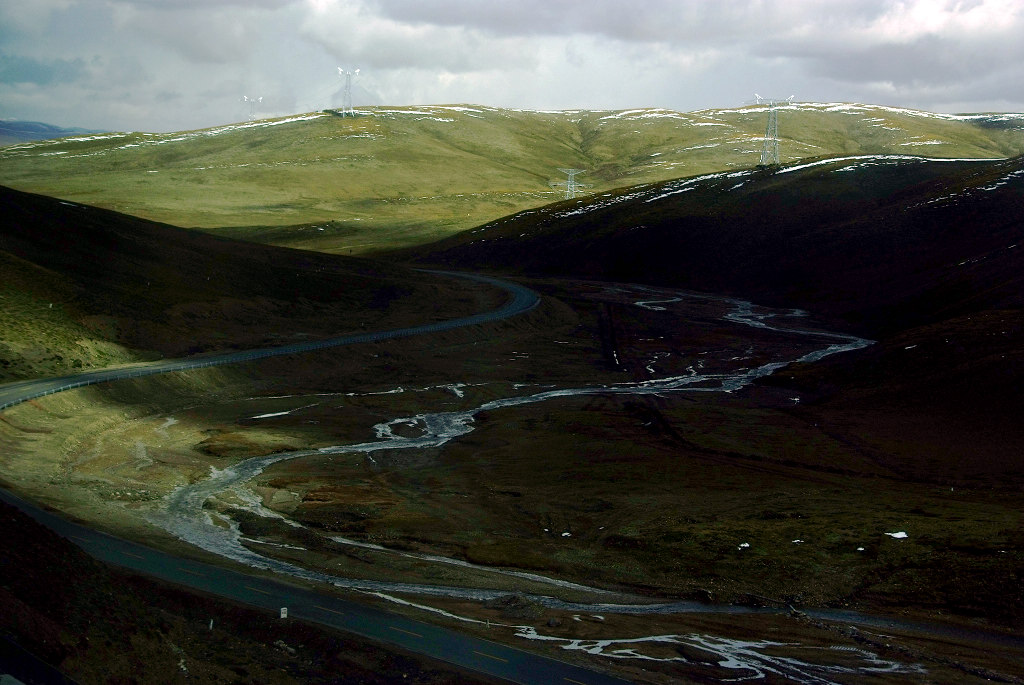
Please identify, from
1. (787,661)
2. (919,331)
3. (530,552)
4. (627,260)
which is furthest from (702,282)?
(787,661)

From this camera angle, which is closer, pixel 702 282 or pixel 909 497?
pixel 909 497

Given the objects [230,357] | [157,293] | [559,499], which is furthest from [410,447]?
[157,293]

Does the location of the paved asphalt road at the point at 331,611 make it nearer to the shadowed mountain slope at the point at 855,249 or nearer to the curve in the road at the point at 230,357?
the curve in the road at the point at 230,357

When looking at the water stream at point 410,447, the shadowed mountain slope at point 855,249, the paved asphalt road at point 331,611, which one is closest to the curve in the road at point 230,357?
the water stream at point 410,447

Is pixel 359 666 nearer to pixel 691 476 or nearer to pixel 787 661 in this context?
pixel 787 661

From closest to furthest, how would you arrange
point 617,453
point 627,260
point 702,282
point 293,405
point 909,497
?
point 909,497 < point 617,453 < point 293,405 < point 702,282 < point 627,260

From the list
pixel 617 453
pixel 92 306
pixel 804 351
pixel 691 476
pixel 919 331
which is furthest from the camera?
pixel 804 351

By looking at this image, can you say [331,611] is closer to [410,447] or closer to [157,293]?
[410,447]
